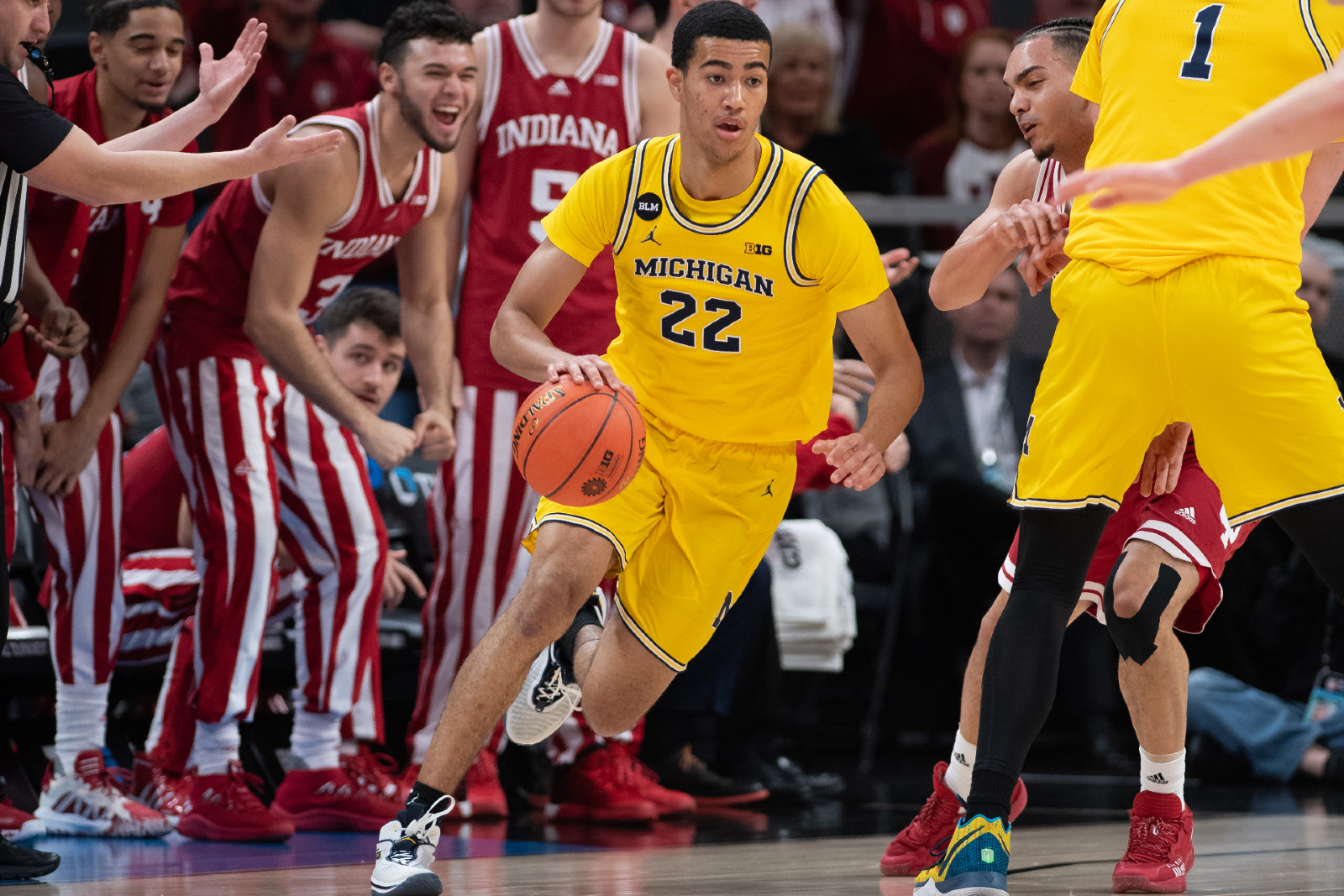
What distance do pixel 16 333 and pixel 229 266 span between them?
2.43ft

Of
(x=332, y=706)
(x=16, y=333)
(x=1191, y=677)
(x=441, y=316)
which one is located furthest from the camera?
(x=1191, y=677)

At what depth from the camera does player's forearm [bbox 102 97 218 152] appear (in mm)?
4035

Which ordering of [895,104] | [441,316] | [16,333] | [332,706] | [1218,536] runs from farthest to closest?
[895,104] < [441,316] < [332,706] < [16,333] < [1218,536]

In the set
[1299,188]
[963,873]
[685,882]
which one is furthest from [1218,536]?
[685,882]

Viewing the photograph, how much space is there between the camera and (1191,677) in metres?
7.12

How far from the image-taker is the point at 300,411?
5250 millimetres

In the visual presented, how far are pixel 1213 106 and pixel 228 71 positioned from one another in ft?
8.05

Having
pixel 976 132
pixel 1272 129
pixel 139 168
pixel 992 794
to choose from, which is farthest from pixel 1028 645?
pixel 976 132

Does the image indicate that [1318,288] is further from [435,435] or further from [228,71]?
[228,71]

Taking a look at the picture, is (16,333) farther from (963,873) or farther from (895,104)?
(895,104)

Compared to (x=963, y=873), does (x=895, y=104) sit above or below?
above

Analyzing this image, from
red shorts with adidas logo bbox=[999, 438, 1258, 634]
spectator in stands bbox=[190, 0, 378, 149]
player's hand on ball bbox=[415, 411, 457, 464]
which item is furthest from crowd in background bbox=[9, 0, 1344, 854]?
red shorts with adidas logo bbox=[999, 438, 1258, 634]

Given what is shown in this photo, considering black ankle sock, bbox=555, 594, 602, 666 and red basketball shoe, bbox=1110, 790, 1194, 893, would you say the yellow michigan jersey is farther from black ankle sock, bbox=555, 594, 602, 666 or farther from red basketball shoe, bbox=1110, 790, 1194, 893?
red basketball shoe, bbox=1110, 790, 1194, 893

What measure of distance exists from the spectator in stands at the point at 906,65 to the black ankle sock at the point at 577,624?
5.87 m
